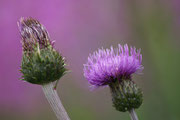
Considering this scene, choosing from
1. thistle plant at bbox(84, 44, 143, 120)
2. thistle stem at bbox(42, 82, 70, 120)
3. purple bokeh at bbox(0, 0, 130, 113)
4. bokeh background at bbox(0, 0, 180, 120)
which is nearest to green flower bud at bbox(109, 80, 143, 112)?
thistle plant at bbox(84, 44, 143, 120)

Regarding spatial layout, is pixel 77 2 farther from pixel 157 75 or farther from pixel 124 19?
pixel 157 75

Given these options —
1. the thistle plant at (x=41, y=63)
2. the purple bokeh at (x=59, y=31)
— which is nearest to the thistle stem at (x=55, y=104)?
the thistle plant at (x=41, y=63)

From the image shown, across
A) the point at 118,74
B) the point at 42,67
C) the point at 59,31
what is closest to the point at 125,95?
the point at 118,74

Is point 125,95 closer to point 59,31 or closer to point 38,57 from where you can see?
point 38,57

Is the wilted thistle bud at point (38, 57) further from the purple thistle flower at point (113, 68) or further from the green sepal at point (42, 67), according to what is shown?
the purple thistle flower at point (113, 68)

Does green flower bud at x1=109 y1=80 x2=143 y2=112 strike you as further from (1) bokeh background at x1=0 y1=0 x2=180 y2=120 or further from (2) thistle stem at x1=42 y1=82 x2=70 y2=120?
(1) bokeh background at x1=0 y1=0 x2=180 y2=120

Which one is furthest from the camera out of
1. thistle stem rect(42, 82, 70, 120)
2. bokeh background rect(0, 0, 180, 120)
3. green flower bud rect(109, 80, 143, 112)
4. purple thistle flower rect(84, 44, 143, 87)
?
bokeh background rect(0, 0, 180, 120)
